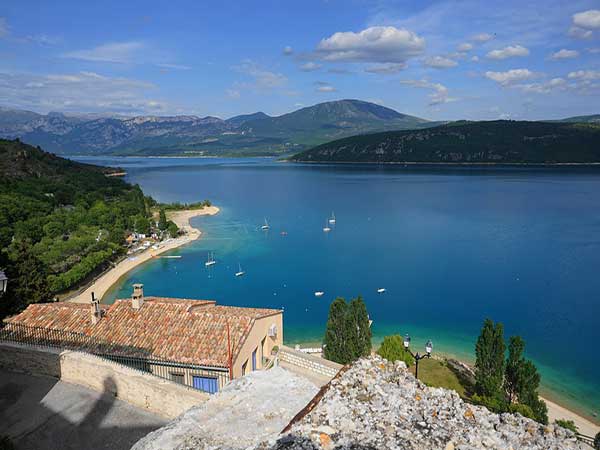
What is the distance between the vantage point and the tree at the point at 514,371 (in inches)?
950

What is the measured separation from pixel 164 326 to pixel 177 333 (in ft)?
2.65

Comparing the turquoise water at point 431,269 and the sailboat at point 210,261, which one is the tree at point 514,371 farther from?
the sailboat at point 210,261

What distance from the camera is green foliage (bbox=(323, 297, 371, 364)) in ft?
88.5

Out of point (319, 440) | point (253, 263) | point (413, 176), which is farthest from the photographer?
point (413, 176)

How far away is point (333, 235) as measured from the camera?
78.2 metres

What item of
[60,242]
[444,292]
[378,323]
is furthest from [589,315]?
[60,242]

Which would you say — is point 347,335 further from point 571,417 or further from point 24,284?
point 24,284

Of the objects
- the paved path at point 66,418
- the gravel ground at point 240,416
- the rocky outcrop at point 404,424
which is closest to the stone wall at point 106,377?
the paved path at point 66,418

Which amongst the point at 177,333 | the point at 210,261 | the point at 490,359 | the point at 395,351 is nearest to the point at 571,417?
the point at 490,359

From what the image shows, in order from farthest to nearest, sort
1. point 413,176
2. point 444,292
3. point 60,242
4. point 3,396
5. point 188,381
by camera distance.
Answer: point 413,176 < point 60,242 < point 444,292 < point 188,381 < point 3,396

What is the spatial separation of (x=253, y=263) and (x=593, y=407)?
42.7 meters

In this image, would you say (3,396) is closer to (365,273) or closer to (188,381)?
(188,381)

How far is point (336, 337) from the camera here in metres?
27.4

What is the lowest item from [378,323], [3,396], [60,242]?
[378,323]
